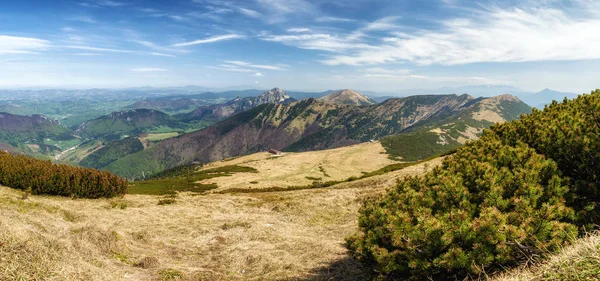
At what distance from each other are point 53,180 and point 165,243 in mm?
19982

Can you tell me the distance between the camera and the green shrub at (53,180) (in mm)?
30031

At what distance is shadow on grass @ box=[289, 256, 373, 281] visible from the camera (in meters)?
15.3

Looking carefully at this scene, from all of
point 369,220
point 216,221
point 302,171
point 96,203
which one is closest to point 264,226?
point 216,221

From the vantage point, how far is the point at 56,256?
10.6 m

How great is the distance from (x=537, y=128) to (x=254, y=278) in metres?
17.2

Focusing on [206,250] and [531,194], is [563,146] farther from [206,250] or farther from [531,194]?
[206,250]

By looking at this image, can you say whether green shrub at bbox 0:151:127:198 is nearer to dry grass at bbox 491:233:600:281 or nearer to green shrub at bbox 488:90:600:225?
dry grass at bbox 491:233:600:281

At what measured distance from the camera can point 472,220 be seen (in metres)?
11.1

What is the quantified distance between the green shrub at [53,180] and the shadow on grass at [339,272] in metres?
30.5

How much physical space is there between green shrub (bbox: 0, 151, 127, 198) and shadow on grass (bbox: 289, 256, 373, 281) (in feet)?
100

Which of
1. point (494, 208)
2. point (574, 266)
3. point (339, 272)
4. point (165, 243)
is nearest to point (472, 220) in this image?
point (494, 208)

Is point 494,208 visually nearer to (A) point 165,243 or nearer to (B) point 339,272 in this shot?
(B) point 339,272

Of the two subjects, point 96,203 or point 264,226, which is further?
point 96,203

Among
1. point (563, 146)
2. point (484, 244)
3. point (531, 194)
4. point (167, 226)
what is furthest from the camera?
point (167, 226)
